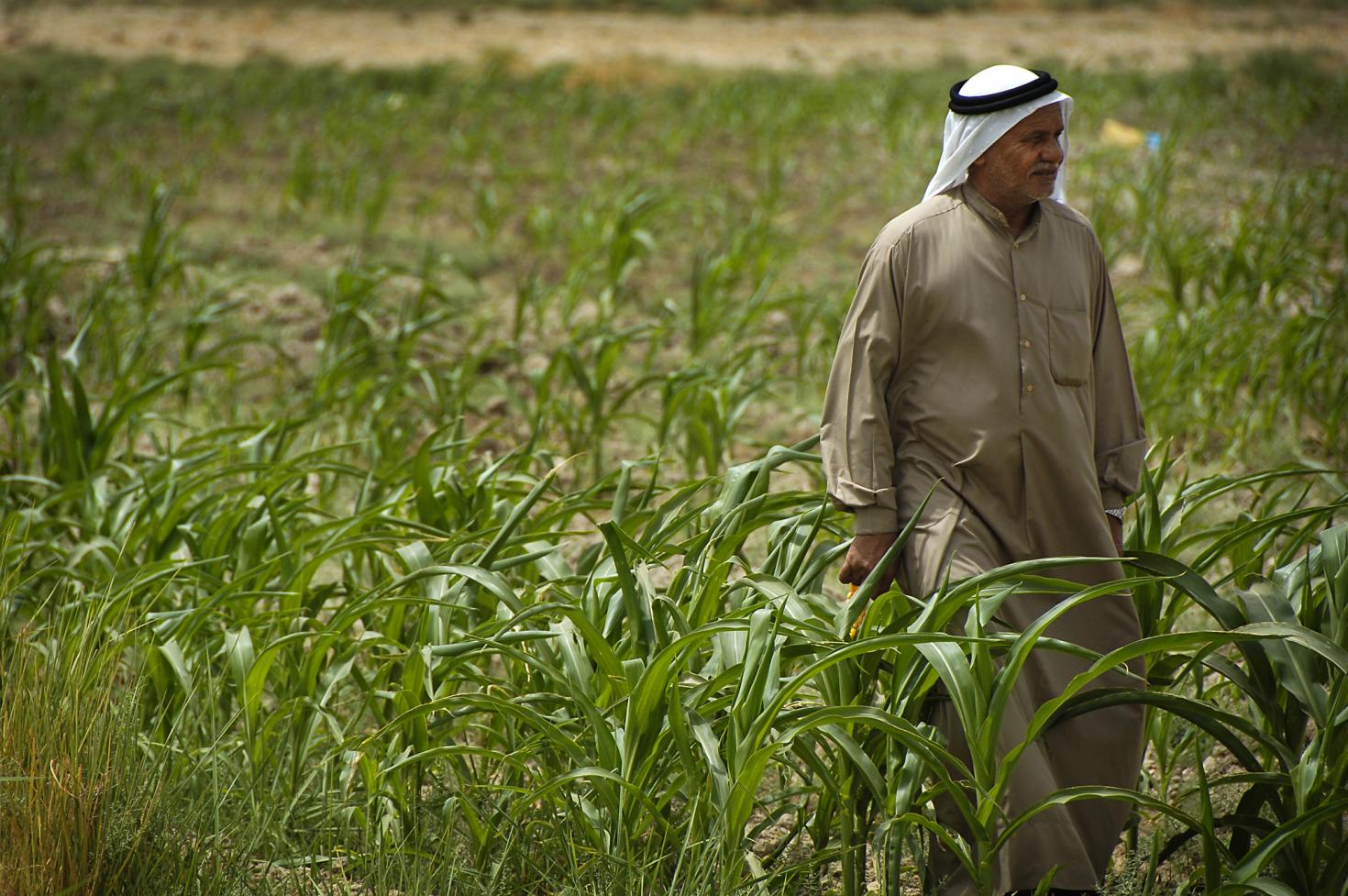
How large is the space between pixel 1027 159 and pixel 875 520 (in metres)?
0.65

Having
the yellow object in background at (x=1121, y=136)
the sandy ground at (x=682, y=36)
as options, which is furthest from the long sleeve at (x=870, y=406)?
the sandy ground at (x=682, y=36)

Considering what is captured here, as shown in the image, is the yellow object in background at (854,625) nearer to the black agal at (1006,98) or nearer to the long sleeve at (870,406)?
the long sleeve at (870,406)

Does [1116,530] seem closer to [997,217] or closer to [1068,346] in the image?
[1068,346]

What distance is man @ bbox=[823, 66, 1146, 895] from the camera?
2.11 m

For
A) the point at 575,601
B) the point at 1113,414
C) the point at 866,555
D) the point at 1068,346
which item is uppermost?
the point at 1068,346

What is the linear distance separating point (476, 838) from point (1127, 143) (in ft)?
27.7

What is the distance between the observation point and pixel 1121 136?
9.58 metres

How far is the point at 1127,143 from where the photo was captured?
364 inches

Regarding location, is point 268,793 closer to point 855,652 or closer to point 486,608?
point 486,608

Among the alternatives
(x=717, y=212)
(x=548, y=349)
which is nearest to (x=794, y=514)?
(x=548, y=349)

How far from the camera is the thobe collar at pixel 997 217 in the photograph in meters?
2.18

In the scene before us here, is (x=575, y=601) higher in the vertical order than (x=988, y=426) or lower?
lower

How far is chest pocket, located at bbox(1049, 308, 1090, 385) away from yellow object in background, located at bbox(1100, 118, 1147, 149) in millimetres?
7353

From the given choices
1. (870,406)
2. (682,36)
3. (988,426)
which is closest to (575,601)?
(870,406)
